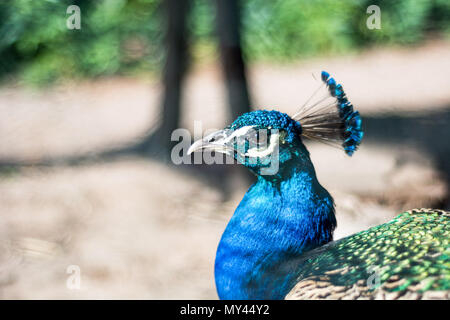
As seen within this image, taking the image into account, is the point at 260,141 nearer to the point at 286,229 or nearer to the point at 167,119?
the point at 286,229

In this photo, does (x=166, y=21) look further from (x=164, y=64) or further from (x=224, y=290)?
(x=224, y=290)

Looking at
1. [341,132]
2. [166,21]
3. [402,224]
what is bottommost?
[402,224]

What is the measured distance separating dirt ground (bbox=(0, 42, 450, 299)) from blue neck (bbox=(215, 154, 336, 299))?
0.76 meters

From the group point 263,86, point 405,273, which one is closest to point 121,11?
point 263,86

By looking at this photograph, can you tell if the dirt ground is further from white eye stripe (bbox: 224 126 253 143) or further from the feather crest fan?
white eye stripe (bbox: 224 126 253 143)

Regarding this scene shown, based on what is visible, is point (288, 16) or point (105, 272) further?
point (288, 16)

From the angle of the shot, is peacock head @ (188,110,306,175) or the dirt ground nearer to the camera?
peacock head @ (188,110,306,175)

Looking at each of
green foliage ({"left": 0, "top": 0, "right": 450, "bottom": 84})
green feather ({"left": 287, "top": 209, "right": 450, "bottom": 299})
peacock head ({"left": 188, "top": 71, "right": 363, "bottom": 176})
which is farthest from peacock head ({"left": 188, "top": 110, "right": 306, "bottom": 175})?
green foliage ({"left": 0, "top": 0, "right": 450, "bottom": 84})

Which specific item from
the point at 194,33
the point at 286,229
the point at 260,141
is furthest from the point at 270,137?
the point at 194,33

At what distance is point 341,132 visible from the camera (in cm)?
153

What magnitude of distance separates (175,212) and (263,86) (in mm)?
2675

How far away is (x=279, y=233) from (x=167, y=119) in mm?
2018

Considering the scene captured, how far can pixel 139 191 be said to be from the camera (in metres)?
3.07

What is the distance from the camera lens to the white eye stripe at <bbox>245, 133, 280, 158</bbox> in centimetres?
143
